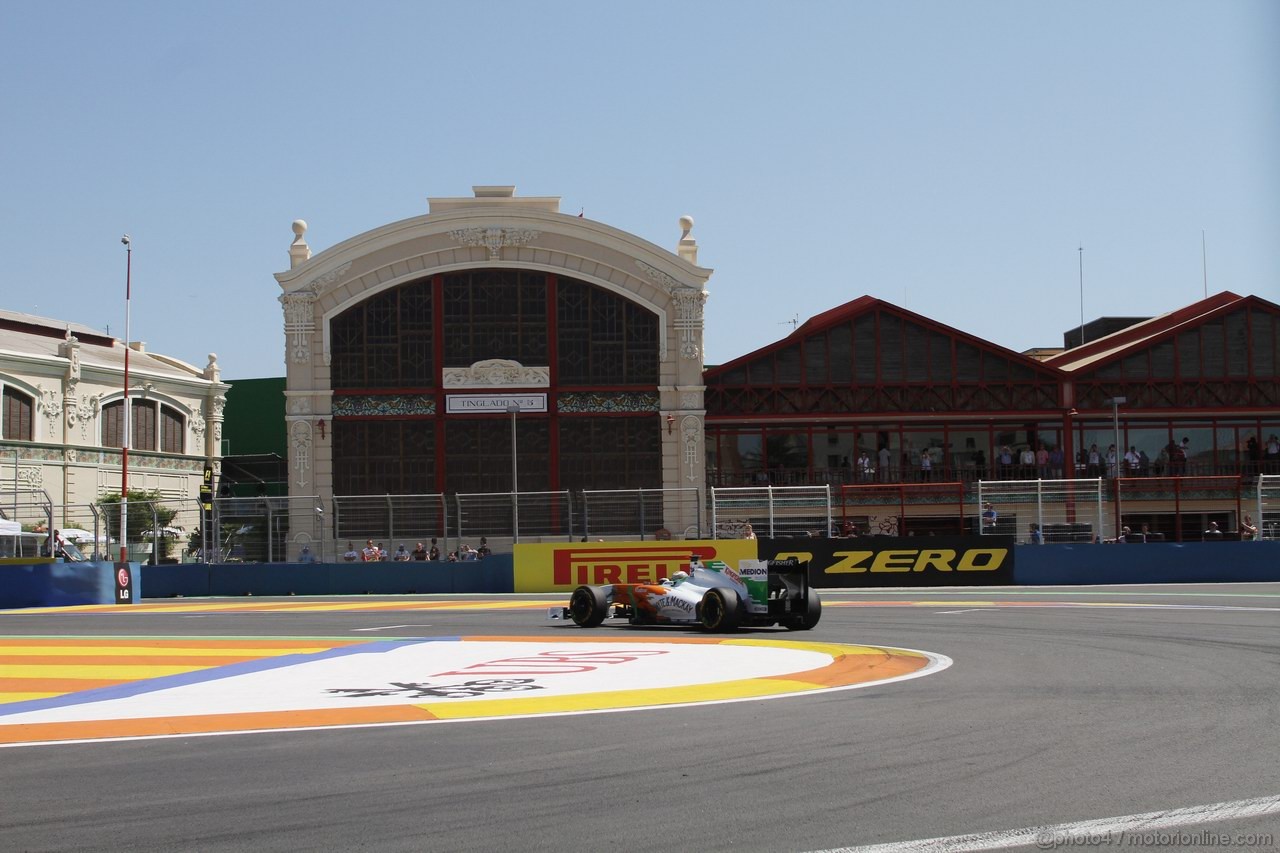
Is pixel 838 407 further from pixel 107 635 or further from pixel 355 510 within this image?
pixel 107 635

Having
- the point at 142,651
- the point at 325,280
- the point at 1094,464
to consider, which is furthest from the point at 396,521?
the point at 1094,464

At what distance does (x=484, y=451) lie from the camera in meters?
43.7

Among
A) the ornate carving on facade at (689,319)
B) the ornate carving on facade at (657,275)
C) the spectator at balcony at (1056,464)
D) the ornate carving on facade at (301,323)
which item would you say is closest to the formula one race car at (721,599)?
the ornate carving on facade at (689,319)

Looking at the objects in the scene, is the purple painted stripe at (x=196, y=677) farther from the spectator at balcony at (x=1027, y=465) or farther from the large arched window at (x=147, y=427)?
the large arched window at (x=147, y=427)

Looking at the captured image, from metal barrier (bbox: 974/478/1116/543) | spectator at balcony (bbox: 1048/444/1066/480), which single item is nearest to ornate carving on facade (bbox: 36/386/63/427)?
metal barrier (bbox: 974/478/1116/543)

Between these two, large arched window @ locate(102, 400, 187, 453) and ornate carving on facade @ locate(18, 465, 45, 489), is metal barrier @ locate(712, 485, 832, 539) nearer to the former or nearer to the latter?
ornate carving on facade @ locate(18, 465, 45, 489)

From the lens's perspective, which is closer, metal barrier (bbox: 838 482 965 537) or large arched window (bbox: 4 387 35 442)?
metal barrier (bbox: 838 482 965 537)

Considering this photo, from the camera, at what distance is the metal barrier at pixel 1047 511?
34.2 meters

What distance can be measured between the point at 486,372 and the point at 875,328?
1295 cm

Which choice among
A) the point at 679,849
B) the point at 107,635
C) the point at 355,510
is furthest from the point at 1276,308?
the point at 679,849

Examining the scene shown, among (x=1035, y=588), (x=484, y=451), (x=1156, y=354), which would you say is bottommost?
(x=1035, y=588)

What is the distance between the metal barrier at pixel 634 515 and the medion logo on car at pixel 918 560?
12.4ft

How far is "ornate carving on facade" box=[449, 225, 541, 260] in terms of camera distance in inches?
1722

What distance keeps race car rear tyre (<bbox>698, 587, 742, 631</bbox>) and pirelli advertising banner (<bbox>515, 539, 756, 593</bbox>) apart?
11603mm
